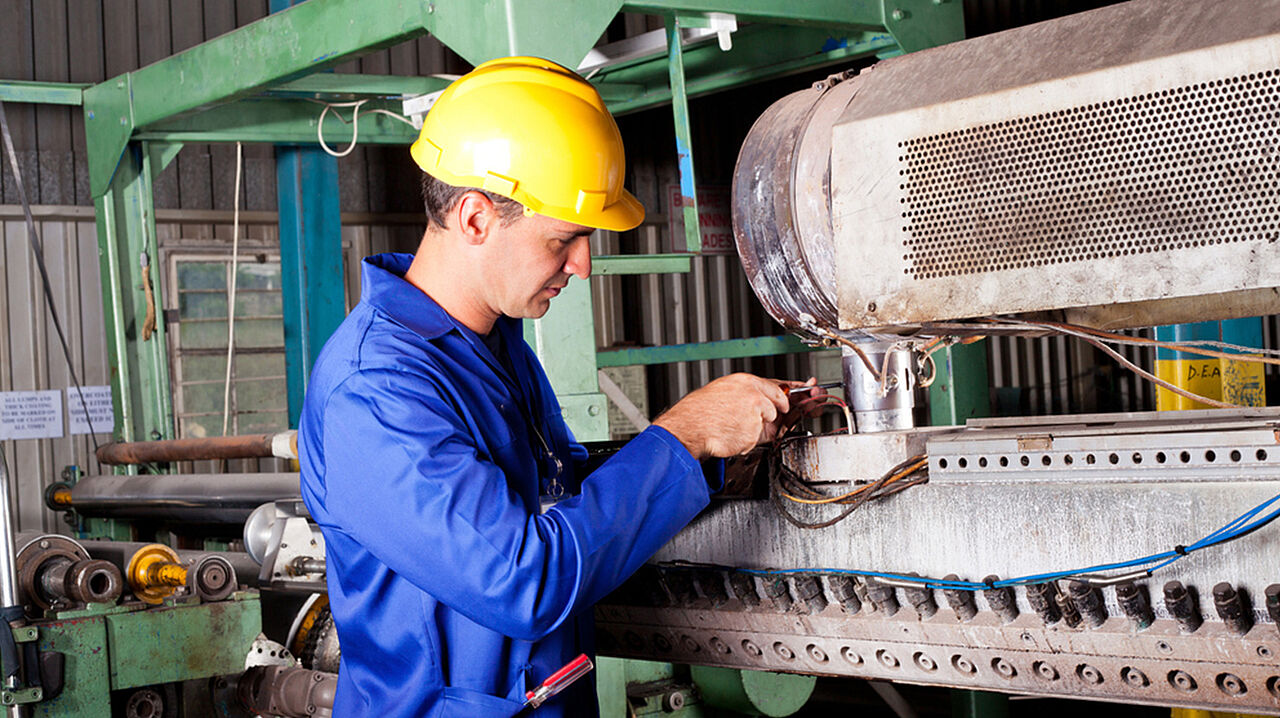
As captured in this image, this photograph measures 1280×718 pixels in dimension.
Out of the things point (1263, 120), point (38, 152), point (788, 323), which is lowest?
point (788, 323)

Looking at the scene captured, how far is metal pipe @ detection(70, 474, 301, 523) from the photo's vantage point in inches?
136

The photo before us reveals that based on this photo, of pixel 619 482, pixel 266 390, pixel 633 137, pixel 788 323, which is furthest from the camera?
pixel 633 137

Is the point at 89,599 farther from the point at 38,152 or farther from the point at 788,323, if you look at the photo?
the point at 38,152

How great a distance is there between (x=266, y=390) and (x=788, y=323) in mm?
5697

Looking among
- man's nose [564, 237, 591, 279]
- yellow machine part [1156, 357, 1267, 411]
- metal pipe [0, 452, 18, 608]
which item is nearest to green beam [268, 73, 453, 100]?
metal pipe [0, 452, 18, 608]

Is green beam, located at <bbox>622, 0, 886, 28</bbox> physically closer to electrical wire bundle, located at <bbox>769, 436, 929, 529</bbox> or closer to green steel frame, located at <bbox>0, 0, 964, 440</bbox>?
green steel frame, located at <bbox>0, 0, 964, 440</bbox>

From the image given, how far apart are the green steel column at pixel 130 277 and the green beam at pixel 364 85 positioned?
0.64m

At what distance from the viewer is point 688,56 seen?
4094 millimetres

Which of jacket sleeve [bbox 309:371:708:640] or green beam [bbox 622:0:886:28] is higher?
green beam [bbox 622:0:886:28]

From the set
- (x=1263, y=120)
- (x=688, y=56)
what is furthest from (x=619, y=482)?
(x=688, y=56)

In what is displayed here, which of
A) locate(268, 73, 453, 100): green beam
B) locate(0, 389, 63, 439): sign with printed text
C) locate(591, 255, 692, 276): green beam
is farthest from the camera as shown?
locate(0, 389, 63, 439): sign with printed text

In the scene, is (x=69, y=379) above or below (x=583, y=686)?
above

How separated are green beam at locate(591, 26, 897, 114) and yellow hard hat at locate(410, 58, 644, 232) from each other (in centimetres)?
202

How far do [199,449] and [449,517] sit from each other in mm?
2719
